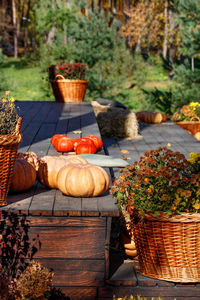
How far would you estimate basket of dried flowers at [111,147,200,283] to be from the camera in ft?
9.75

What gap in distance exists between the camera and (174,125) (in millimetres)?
9492

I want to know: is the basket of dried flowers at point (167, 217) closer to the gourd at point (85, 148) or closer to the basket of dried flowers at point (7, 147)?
the basket of dried flowers at point (7, 147)

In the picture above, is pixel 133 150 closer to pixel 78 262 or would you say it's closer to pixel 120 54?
pixel 78 262

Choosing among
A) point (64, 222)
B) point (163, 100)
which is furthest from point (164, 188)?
point (163, 100)

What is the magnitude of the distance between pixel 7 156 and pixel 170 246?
4.32 feet

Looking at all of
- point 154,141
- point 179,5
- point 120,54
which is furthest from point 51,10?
point 154,141

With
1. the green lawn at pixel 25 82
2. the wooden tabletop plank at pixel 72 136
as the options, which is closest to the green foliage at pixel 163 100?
the wooden tabletop plank at pixel 72 136

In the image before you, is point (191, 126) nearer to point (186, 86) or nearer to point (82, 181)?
point (186, 86)

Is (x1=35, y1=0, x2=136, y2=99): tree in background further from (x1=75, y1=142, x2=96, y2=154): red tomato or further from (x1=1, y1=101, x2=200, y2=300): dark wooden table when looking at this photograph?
(x1=1, y1=101, x2=200, y2=300): dark wooden table

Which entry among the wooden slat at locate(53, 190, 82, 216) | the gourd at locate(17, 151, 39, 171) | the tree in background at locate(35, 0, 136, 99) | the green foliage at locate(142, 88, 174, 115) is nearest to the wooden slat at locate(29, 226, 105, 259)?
the wooden slat at locate(53, 190, 82, 216)

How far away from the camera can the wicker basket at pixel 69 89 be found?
9.04 meters

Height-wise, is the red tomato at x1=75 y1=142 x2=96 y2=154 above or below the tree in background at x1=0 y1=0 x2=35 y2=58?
above

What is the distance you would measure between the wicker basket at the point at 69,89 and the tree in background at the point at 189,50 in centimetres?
284

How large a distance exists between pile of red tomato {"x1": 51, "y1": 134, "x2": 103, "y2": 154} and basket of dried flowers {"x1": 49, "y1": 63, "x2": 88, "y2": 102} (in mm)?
4303
